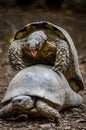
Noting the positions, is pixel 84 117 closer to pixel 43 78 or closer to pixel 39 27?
pixel 43 78

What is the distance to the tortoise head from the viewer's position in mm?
4539

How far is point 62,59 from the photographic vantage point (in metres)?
4.57

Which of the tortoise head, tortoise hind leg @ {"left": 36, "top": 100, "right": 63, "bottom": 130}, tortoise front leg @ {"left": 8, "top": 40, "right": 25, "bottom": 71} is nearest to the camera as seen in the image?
tortoise hind leg @ {"left": 36, "top": 100, "right": 63, "bottom": 130}

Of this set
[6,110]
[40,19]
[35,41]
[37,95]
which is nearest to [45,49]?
[35,41]

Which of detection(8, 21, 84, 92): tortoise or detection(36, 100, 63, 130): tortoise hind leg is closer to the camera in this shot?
detection(36, 100, 63, 130): tortoise hind leg

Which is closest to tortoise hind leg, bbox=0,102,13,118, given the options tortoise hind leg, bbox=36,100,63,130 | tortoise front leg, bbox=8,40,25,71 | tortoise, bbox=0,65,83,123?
tortoise, bbox=0,65,83,123

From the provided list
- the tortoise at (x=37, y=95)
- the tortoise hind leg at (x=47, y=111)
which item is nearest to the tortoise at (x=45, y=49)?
the tortoise at (x=37, y=95)

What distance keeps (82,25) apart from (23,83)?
27.1 ft

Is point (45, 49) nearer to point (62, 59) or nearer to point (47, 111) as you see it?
point (62, 59)

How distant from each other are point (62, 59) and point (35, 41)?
285mm

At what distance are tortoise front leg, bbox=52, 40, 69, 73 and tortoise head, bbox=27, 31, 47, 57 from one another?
165mm

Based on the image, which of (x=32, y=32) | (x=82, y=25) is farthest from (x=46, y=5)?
(x=32, y=32)

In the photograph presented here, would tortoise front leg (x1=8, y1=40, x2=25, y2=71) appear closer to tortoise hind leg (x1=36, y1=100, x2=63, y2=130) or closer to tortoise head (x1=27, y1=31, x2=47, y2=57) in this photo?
tortoise head (x1=27, y1=31, x2=47, y2=57)

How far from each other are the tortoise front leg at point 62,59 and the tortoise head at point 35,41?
6.5 inches
